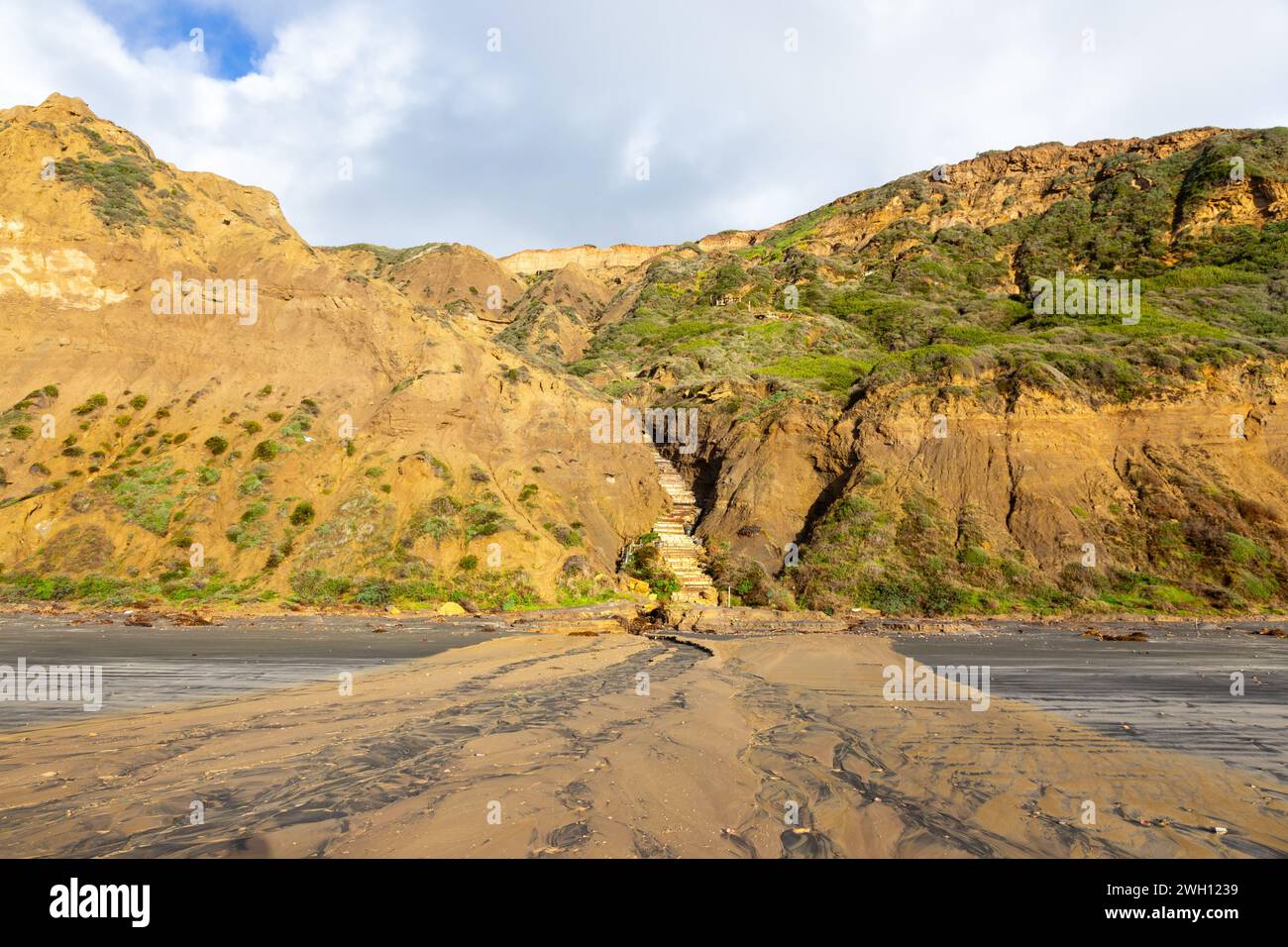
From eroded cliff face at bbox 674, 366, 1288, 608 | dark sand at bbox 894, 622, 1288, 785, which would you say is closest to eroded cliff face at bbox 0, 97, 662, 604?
eroded cliff face at bbox 674, 366, 1288, 608

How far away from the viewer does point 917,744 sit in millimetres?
7840

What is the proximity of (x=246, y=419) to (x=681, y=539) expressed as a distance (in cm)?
2573

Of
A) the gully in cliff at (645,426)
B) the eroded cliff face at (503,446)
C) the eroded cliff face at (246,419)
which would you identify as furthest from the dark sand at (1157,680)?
the gully in cliff at (645,426)

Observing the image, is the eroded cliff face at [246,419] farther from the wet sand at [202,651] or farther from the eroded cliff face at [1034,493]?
the eroded cliff face at [1034,493]

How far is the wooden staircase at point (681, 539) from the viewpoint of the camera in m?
31.6

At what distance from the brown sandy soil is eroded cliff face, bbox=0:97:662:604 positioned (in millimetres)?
19754

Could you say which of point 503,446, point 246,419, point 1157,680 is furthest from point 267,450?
point 1157,680

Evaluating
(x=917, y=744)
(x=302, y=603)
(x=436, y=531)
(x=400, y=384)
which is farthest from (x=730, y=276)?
(x=917, y=744)

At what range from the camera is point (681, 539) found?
36656mm

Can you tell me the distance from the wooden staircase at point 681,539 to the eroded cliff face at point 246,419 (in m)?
1.70

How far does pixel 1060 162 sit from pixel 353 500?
356ft

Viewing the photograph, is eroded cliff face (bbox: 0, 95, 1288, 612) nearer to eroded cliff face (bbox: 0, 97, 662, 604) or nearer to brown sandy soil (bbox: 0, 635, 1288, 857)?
eroded cliff face (bbox: 0, 97, 662, 604)

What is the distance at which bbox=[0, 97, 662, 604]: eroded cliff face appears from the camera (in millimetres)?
28188
